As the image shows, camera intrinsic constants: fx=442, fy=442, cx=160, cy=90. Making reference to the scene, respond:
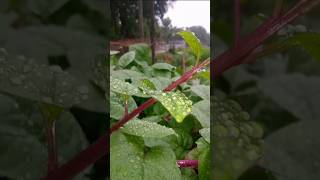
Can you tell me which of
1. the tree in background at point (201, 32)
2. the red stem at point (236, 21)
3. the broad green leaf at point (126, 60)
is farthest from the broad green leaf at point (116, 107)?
the tree in background at point (201, 32)

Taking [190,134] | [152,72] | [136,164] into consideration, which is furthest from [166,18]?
[136,164]

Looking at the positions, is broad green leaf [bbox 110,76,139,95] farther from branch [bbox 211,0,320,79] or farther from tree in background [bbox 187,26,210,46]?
tree in background [bbox 187,26,210,46]

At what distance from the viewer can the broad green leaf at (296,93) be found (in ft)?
1.70

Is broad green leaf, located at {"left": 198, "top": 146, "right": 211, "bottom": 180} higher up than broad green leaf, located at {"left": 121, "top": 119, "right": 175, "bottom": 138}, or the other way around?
broad green leaf, located at {"left": 121, "top": 119, "right": 175, "bottom": 138}

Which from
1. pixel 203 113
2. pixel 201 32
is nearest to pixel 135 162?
pixel 203 113

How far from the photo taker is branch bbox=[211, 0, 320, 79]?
50cm

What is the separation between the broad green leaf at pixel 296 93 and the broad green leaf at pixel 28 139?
0.76ft

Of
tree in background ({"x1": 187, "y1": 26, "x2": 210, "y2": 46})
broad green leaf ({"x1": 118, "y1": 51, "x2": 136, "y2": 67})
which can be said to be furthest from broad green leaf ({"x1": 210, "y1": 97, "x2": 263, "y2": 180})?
tree in background ({"x1": 187, "y1": 26, "x2": 210, "y2": 46})

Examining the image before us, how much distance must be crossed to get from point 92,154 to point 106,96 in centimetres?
7

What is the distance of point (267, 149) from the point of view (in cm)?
52

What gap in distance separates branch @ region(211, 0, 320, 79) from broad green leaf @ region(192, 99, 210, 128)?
0.17m

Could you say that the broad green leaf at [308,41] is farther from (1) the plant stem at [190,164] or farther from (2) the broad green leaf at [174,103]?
(1) the plant stem at [190,164]

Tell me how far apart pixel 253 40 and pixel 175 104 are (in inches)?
4.6

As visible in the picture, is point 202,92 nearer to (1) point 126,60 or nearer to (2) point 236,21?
(2) point 236,21
